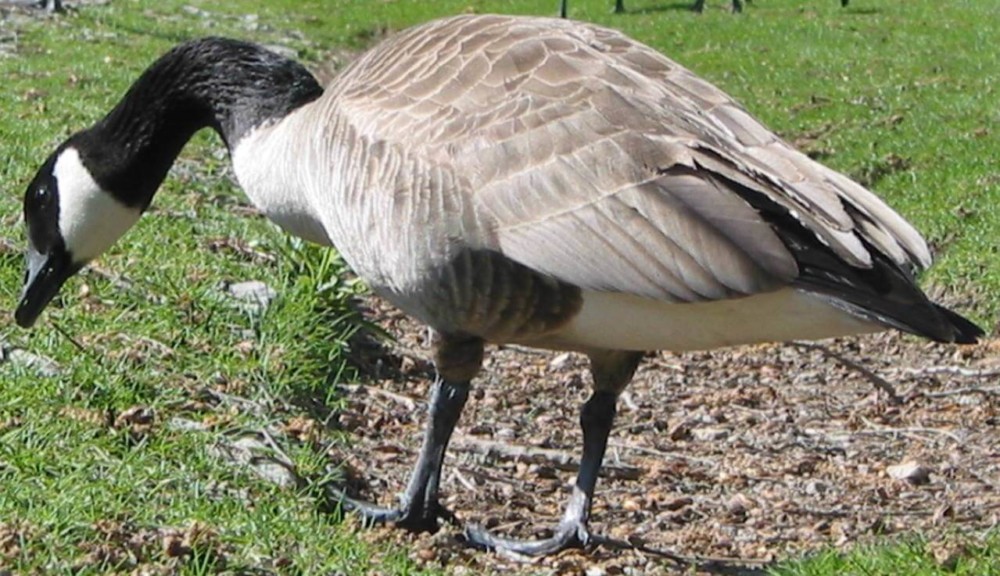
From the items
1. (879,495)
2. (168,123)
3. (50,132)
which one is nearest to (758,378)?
(879,495)

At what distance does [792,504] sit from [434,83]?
6.90ft

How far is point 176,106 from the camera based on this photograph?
5.66 meters

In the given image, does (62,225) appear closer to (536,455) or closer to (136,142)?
(136,142)

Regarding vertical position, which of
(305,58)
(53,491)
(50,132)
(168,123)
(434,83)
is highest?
(434,83)

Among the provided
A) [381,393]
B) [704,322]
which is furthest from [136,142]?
[704,322]

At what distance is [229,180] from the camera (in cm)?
1003

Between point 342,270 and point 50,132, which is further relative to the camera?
point 50,132

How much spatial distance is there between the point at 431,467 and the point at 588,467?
0.52 meters

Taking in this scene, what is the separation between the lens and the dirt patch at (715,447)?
525cm

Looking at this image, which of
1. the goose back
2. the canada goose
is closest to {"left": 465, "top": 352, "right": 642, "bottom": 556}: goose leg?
the canada goose

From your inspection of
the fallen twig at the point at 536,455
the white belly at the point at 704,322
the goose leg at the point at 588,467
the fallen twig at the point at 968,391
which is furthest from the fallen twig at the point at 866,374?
the white belly at the point at 704,322

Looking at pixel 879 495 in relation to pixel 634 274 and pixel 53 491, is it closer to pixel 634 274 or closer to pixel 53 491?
pixel 634 274

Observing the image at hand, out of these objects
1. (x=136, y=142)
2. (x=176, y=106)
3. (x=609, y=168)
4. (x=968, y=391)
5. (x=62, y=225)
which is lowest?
(x=968, y=391)

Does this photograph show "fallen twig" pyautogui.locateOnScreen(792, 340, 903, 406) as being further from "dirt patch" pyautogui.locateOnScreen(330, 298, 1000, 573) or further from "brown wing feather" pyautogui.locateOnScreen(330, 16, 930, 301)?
"brown wing feather" pyautogui.locateOnScreen(330, 16, 930, 301)
